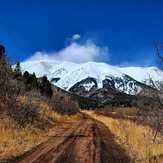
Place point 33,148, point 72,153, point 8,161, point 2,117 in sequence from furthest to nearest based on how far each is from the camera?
point 2,117 → point 33,148 → point 72,153 → point 8,161

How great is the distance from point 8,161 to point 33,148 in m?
4.58

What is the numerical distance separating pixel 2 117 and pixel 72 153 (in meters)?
11.8

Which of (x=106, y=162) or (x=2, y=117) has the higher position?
(x=2, y=117)

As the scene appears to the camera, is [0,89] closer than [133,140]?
No

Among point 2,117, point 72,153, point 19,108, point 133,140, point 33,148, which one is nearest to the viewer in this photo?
point 72,153

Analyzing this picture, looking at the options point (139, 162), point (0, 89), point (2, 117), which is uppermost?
point (0, 89)

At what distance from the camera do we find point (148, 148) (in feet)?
70.8

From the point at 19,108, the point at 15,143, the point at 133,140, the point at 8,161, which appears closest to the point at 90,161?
the point at 8,161

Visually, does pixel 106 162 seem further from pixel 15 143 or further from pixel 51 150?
pixel 15 143

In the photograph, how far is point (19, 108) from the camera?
34062mm

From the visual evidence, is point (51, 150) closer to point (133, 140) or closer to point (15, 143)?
point (15, 143)

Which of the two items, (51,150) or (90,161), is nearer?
(90,161)

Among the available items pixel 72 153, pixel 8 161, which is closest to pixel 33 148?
pixel 72 153

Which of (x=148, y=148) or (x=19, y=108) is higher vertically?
(x=19, y=108)
